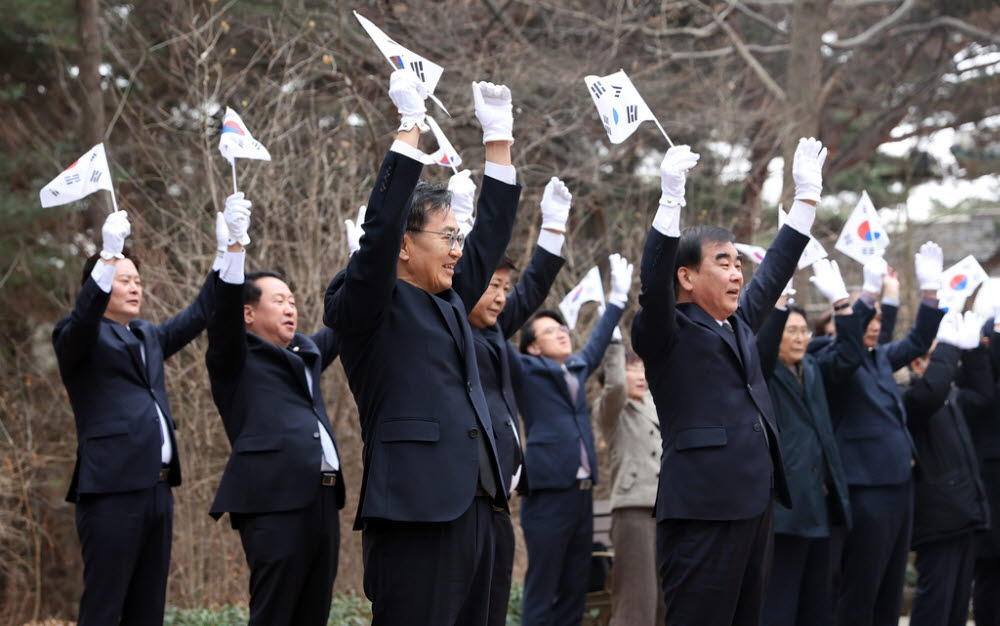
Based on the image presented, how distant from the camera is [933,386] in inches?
276

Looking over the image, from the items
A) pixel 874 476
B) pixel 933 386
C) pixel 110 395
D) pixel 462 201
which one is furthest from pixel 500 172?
pixel 933 386

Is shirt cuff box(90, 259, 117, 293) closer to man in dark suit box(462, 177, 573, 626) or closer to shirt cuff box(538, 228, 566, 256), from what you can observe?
man in dark suit box(462, 177, 573, 626)

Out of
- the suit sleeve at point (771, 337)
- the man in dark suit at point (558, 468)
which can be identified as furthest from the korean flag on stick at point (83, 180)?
the suit sleeve at point (771, 337)

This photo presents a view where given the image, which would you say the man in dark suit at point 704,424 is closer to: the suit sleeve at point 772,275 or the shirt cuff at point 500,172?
the suit sleeve at point 772,275

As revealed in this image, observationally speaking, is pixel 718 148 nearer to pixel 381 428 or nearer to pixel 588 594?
pixel 588 594

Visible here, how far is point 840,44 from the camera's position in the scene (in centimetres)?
1401

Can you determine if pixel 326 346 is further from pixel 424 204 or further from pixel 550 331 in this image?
pixel 424 204

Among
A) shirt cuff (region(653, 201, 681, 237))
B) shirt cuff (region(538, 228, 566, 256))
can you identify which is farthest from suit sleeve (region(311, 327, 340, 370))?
shirt cuff (region(653, 201, 681, 237))

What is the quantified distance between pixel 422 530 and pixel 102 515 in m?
2.26

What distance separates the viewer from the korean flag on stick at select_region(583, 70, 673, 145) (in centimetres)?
485

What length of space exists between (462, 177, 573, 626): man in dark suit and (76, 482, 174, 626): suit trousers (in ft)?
5.22

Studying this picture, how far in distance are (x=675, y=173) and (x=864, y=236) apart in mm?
2964

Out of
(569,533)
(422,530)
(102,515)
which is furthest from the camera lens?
(569,533)

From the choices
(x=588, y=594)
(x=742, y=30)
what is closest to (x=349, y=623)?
(x=588, y=594)
